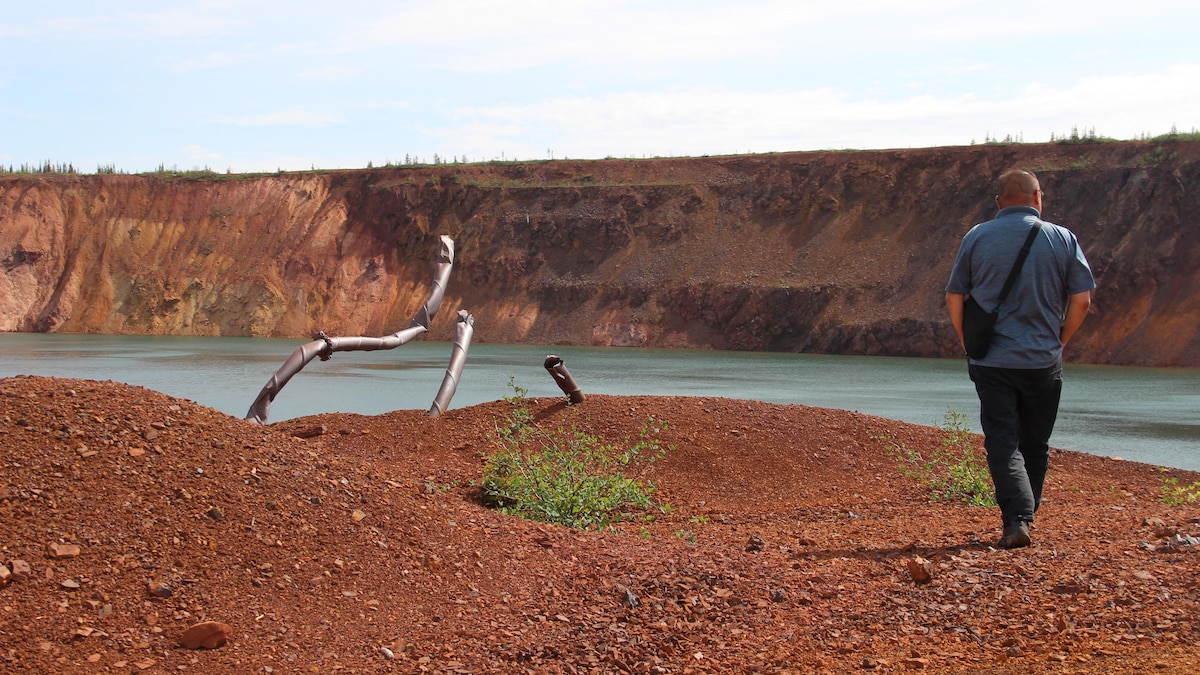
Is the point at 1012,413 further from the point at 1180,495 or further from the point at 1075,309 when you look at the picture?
the point at 1180,495

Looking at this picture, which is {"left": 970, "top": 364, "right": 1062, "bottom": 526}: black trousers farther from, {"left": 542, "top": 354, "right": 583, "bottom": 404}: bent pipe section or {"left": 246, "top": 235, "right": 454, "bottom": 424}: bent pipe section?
{"left": 246, "top": 235, "right": 454, "bottom": 424}: bent pipe section

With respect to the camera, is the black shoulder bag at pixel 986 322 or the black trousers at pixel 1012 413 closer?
the black trousers at pixel 1012 413

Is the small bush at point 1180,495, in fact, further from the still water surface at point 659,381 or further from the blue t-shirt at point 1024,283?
the still water surface at point 659,381

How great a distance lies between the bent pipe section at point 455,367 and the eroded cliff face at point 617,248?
110 feet

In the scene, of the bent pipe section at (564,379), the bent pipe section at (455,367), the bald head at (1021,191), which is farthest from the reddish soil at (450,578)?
the bent pipe section at (455,367)

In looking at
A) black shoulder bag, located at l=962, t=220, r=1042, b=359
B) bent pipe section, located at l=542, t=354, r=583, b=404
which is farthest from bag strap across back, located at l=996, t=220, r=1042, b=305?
bent pipe section, located at l=542, t=354, r=583, b=404

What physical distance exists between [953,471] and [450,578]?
17.5ft

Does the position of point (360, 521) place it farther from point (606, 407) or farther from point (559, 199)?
point (559, 199)

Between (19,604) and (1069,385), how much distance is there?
3097 centimetres

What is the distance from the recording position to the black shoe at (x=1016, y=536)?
582 cm

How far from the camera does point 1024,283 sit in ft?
20.1

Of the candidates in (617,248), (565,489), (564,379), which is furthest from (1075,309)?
(617,248)

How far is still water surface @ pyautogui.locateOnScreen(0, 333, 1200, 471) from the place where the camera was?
2197 centimetres

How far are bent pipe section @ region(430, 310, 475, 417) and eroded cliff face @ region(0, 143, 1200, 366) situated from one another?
33607 millimetres
